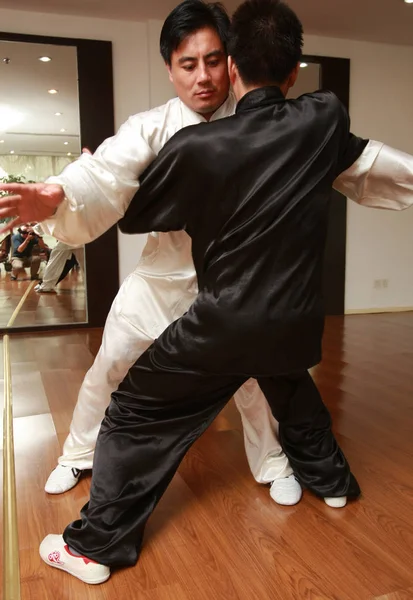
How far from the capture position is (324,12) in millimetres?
4691

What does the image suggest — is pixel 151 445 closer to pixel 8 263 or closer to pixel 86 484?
pixel 86 484

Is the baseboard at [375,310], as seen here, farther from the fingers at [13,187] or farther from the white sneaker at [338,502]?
the fingers at [13,187]

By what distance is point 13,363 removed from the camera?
3.56 metres

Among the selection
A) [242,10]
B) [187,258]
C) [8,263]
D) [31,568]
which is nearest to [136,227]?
[187,258]

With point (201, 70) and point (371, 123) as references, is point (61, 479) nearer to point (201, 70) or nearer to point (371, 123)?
point (201, 70)

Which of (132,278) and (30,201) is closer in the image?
(30,201)

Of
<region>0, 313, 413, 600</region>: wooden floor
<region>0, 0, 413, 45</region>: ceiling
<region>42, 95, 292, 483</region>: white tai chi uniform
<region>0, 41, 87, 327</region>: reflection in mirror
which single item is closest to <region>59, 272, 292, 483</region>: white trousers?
<region>42, 95, 292, 483</region>: white tai chi uniform

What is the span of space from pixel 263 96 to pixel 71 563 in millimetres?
1240

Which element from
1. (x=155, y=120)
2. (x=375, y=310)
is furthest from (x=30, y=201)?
(x=375, y=310)

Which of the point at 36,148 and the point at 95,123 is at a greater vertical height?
the point at 95,123

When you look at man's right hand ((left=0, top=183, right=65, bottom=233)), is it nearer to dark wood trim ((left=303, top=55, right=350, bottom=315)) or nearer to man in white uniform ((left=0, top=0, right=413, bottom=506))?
man in white uniform ((left=0, top=0, right=413, bottom=506))

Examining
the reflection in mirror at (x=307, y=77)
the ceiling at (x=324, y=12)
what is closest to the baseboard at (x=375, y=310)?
the reflection in mirror at (x=307, y=77)

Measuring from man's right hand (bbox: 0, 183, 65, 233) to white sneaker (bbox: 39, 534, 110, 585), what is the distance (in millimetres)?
836

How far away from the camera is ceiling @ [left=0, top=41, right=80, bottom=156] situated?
178 inches
